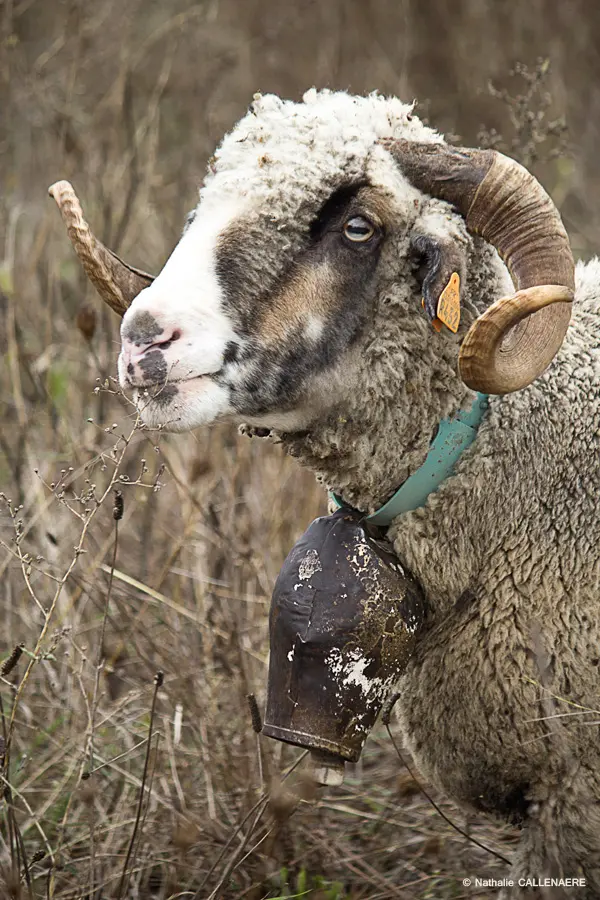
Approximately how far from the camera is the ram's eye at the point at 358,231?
7.25 ft

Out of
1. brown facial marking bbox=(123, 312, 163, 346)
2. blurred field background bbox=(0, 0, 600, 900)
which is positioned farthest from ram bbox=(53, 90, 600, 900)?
blurred field background bbox=(0, 0, 600, 900)

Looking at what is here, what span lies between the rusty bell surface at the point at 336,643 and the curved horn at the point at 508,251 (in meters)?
0.48

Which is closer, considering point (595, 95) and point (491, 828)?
point (491, 828)

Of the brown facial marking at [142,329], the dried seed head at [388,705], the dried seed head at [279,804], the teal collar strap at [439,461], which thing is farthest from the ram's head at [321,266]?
the dried seed head at [279,804]

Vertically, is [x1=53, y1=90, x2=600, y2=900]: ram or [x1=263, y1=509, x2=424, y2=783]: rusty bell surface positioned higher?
[x1=53, y1=90, x2=600, y2=900]: ram

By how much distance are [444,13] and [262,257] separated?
669 cm

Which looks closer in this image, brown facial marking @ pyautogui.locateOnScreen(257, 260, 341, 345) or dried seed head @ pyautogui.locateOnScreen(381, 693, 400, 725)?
brown facial marking @ pyautogui.locateOnScreen(257, 260, 341, 345)

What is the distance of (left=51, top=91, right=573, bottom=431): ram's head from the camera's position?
209 centimetres

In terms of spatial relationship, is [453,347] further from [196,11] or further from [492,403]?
[196,11]

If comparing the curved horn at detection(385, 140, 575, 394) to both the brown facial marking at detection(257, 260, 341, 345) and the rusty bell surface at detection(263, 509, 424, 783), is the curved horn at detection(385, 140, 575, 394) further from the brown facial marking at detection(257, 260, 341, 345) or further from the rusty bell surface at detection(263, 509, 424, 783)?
the rusty bell surface at detection(263, 509, 424, 783)

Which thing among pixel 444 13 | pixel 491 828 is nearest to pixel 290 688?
pixel 491 828

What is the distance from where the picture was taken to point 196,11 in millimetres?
4844

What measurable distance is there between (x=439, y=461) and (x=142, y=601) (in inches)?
68.4

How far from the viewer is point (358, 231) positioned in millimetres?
2215
